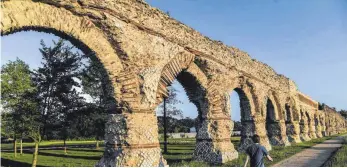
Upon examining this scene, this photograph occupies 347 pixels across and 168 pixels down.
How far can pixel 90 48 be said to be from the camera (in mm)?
6797

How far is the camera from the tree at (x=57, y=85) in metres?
14.2

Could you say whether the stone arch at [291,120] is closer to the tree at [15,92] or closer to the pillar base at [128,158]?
the tree at [15,92]

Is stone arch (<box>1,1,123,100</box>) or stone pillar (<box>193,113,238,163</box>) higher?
stone arch (<box>1,1,123,100</box>)

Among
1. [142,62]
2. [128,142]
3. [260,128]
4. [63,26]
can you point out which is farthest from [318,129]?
[63,26]

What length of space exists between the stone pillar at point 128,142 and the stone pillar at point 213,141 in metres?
3.83

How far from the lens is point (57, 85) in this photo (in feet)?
46.5

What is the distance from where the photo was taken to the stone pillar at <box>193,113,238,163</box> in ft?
36.3

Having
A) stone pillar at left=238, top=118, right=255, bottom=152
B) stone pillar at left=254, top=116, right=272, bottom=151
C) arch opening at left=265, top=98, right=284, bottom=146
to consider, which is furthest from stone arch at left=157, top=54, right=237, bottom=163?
arch opening at left=265, top=98, right=284, bottom=146

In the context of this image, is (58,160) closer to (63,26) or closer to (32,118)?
(32,118)

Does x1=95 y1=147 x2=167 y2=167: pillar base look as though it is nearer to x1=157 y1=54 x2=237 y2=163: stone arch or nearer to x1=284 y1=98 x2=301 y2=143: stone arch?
x1=157 y1=54 x2=237 y2=163: stone arch

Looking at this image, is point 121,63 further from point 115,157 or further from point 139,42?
point 115,157

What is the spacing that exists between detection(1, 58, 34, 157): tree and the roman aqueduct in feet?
22.1

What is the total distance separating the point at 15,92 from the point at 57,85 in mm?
1667

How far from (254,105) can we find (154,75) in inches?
324
